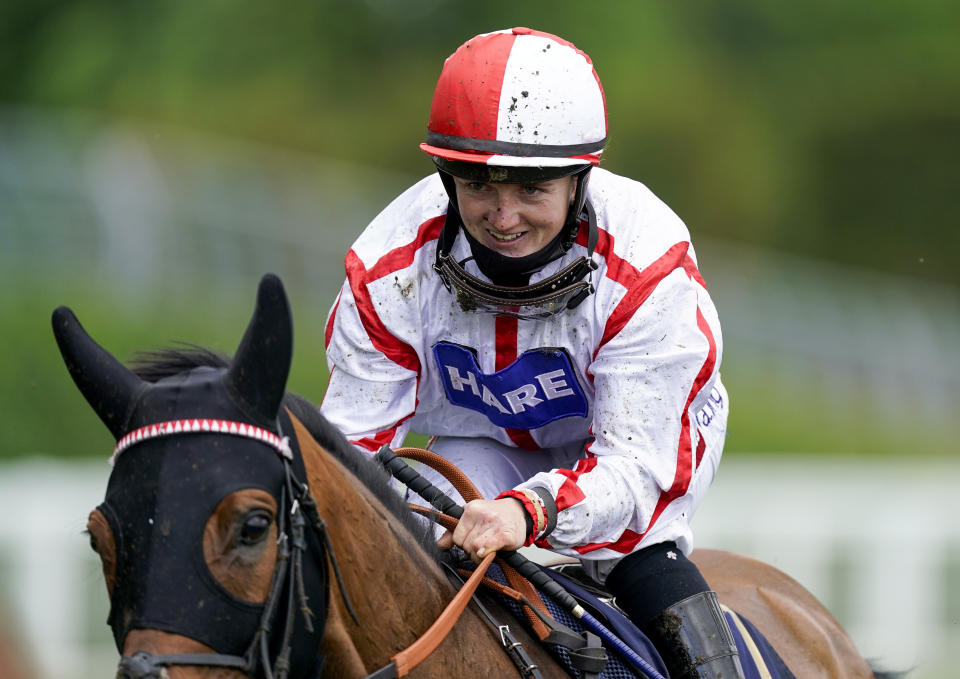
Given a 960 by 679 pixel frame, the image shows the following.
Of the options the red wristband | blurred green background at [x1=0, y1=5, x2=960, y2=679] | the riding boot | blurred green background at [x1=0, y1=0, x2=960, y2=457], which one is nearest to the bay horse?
the red wristband

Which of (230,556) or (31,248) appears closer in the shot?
(230,556)

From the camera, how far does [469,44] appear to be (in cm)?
365

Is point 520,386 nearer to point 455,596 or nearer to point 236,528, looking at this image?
point 455,596

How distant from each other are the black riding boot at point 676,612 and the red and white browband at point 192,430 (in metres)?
1.45

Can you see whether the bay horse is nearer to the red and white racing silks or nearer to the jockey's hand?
the jockey's hand

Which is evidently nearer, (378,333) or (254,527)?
(254,527)

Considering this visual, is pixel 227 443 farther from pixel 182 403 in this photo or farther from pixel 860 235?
pixel 860 235

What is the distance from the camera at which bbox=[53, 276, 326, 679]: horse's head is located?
2498 millimetres

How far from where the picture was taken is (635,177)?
20.8m

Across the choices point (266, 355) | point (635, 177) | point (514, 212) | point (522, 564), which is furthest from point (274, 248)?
point (266, 355)

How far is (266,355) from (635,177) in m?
18.5

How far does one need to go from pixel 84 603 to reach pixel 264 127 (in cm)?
1427

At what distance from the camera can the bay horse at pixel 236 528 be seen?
250 cm

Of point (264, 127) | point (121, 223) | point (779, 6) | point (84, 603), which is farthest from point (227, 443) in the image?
point (779, 6)
